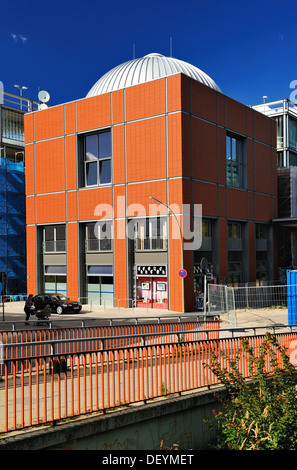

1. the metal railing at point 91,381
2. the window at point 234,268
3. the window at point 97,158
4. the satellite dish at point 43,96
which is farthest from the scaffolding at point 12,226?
the metal railing at point 91,381

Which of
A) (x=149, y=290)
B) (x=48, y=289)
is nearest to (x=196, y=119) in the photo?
(x=149, y=290)

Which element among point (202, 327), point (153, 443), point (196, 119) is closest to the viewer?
point (153, 443)

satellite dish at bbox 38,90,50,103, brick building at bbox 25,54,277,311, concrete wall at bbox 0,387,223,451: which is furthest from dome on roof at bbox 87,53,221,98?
concrete wall at bbox 0,387,223,451

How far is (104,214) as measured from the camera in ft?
107

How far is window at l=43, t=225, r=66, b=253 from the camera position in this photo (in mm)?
35531

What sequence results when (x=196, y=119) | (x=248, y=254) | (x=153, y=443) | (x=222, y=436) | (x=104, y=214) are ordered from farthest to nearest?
(x=248, y=254) < (x=104, y=214) < (x=196, y=119) < (x=222, y=436) < (x=153, y=443)

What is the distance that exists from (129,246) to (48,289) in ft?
29.2

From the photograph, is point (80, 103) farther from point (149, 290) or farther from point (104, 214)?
point (149, 290)

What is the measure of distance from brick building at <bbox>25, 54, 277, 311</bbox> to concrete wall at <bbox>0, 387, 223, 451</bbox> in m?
18.9

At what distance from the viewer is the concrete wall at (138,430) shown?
242 inches

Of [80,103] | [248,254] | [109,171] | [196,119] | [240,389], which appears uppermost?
[80,103]

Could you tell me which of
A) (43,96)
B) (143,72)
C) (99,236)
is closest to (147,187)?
(99,236)

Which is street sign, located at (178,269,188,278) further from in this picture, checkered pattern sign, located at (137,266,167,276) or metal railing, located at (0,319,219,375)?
metal railing, located at (0,319,219,375)

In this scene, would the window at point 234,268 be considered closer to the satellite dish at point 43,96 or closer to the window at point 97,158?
the window at point 97,158
